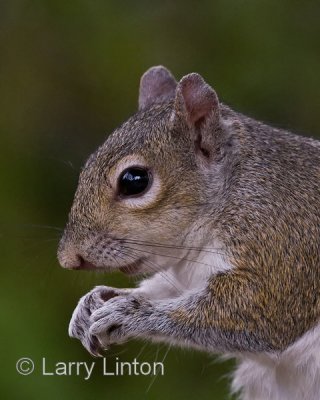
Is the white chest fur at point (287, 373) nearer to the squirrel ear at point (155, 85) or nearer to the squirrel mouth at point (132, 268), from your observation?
the squirrel mouth at point (132, 268)

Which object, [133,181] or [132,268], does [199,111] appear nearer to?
[133,181]

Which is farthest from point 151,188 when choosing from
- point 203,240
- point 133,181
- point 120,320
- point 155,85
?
point 155,85

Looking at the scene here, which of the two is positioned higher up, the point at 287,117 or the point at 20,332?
the point at 287,117

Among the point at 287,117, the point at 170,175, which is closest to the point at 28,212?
the point at 287,117

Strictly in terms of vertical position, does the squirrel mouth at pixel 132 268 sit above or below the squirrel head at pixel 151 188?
below

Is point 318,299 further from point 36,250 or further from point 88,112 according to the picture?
point 88,112

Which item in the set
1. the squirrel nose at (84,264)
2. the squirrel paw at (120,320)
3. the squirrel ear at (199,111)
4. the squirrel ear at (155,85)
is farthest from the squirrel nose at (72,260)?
the squirrel ear at (155,85)
